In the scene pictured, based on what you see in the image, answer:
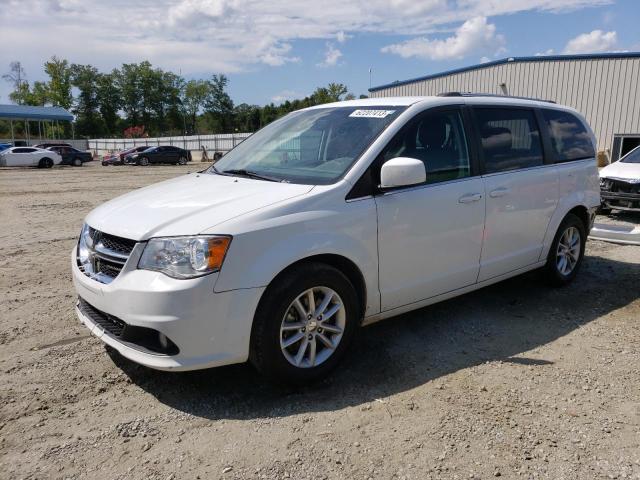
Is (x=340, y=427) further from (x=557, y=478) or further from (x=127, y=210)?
(x=127, y=210)

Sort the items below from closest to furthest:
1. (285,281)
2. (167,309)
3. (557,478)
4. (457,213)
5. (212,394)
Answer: (557,478) < (167,309) < (285,281) < (212,394) < (457,213)

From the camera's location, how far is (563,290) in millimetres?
5559

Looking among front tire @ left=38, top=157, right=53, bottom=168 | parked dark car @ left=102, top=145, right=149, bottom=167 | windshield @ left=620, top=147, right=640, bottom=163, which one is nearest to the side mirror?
windshield @ left=620, top=147, right=640, bottom=163

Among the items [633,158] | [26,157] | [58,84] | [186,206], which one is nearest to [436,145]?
[186,206]

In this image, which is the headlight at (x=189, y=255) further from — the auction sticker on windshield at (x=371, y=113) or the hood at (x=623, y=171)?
the hood at (x=623, y=171)

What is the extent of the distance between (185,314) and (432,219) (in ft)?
6.44

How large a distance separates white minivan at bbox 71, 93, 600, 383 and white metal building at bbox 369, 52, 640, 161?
58.1 ft

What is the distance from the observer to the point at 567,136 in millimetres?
5422

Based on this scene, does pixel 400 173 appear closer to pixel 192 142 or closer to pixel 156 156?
→ pixel 156 156

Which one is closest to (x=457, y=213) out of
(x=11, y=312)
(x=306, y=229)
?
(x=306, y=229)

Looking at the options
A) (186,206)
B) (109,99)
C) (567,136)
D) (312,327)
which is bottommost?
(312,327)

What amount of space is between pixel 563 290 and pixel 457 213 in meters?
2.21

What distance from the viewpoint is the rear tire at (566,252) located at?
5.35 metres

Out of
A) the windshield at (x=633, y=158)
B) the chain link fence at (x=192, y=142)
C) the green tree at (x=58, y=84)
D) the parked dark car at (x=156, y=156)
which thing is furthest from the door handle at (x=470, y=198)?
the green tree at (x=58, y=84)
